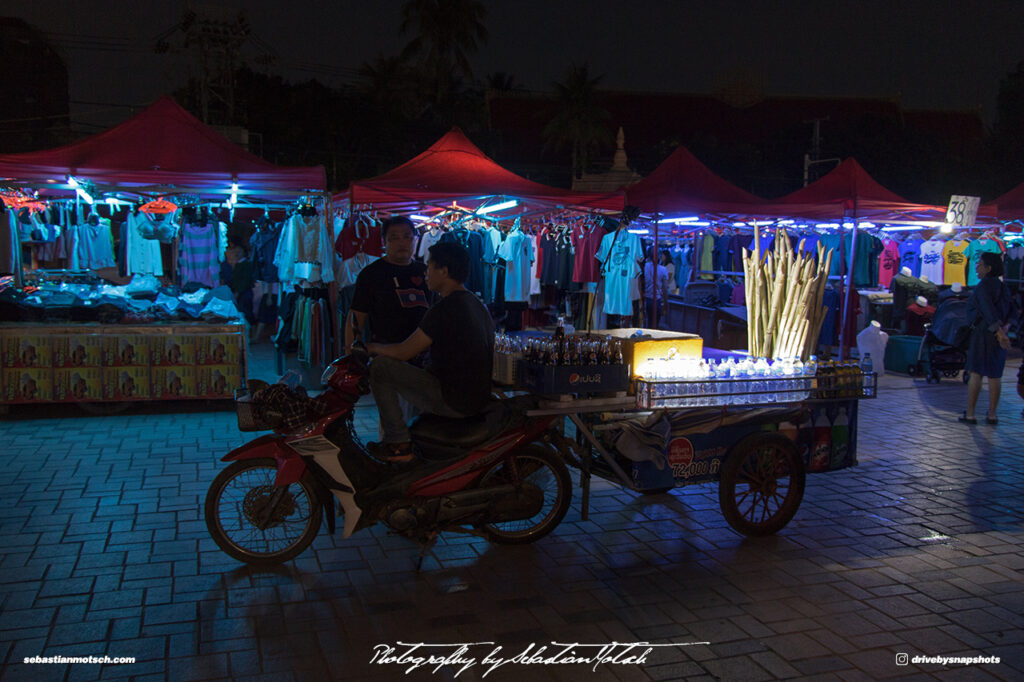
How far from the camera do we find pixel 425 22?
33719 millimetres

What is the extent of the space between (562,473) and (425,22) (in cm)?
3306

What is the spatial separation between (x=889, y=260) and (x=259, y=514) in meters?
14.5

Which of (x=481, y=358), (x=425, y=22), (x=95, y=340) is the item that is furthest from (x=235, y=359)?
(x=425, y=22)

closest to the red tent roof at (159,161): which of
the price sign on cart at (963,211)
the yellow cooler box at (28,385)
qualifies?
the yellow cooler box at (28,385)

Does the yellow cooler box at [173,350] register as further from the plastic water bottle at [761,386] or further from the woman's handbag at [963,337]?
the woman's handbag at [963,337]

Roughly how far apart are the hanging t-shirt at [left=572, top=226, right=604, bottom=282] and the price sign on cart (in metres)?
5.21

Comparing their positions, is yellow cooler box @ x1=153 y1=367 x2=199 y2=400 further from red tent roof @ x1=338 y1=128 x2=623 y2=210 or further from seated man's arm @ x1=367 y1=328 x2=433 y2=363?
seated man's arm @ x1=367 y1=328 x2=433 y2=363

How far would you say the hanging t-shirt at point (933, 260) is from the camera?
47.4 ft

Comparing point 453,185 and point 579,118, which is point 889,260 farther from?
point 579,118

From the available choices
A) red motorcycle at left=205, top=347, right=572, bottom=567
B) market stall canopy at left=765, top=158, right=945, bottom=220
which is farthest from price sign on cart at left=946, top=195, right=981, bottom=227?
red motorcycle at left=205, top=347, right=572, bottom=567

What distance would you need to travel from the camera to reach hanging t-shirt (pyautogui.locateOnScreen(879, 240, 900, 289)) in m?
15.1

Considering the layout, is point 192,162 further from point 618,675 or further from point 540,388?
point 618,675

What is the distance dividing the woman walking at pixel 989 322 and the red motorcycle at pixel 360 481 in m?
6.49
